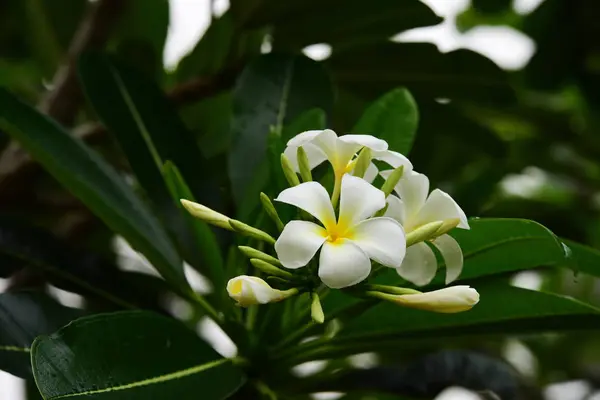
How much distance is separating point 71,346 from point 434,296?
0.72 ft

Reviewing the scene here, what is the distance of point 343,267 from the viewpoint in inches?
14.5

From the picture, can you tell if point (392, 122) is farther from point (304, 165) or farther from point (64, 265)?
point (64, 265)

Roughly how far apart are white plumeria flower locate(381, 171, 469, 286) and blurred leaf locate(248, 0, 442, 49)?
34 cm

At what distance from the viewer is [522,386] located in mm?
961

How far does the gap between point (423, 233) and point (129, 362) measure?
0.67 ft

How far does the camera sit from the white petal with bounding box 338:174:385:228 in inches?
15.8

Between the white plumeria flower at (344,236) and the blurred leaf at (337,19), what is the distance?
398 millimetres

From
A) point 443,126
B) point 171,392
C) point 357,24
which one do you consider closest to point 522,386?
point 443,126

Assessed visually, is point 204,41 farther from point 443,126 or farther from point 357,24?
point 443,126

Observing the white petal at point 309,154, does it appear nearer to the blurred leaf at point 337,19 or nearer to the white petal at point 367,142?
the white petal at point 367,142

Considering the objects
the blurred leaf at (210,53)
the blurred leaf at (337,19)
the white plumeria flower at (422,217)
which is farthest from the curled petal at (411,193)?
the blurred leaf at (210,53)

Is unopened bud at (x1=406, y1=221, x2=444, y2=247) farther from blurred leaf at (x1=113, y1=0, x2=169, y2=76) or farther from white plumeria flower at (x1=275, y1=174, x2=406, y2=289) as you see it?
blurred leaf at (x1=113, y1=0, x2=169, y2=76)

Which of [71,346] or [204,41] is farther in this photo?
[204,41]

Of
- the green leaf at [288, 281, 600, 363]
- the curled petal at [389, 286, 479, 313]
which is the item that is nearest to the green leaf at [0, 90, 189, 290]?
the green leaf at [288, 281, 600, 363]
